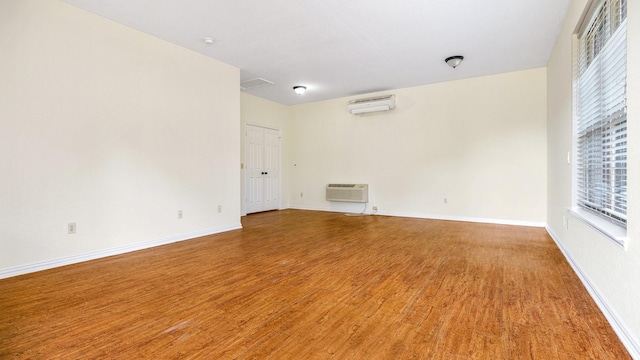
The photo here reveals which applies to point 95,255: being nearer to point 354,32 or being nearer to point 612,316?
point 354,32

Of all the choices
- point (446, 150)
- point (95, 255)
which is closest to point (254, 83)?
point (95, 255)

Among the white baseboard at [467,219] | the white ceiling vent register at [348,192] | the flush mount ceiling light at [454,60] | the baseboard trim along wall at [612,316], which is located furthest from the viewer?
the white ceiling vent register at [348,192]

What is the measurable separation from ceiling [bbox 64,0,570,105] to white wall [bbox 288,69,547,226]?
1.79 feet

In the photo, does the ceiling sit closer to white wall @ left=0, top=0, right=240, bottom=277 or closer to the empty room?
the empty room

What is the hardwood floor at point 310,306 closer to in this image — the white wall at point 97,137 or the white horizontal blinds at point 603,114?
the white wall at point 97,137

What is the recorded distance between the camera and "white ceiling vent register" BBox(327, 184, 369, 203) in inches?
258

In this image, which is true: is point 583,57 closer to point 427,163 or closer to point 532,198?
point 532,198

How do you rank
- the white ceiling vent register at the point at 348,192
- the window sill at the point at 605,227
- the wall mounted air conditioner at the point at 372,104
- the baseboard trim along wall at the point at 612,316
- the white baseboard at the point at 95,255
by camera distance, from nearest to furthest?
the baseboard trim along wall at the point at 612,316 < the window sill at the point at 605,227 < the white baseboard at the point at 95,255 < the wall mounted air conditioner at the point at 372,104 < the white ceiling vent register at the point at 348,192

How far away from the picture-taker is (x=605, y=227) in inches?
79.4

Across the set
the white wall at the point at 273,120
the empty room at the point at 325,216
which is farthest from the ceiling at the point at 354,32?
the white wall at the point at 273,120

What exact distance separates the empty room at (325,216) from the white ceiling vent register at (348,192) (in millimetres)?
454

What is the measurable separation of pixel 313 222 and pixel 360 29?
3.38 meters

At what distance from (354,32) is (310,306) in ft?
10.4

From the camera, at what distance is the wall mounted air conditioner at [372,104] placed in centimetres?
611
